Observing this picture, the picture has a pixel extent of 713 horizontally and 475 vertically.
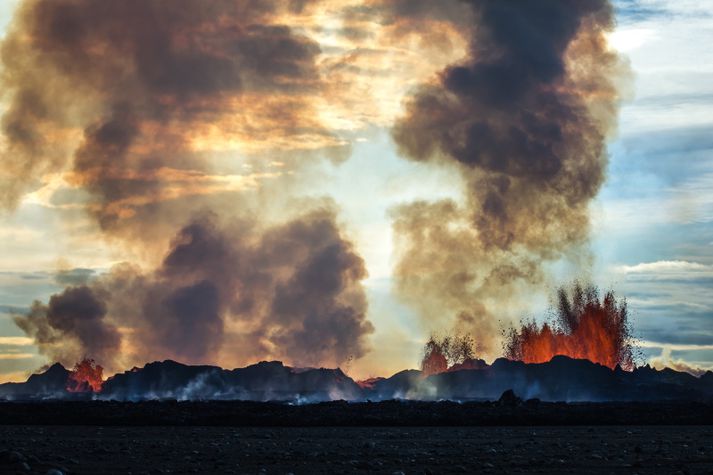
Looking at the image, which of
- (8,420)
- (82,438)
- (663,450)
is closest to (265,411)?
(8,420)

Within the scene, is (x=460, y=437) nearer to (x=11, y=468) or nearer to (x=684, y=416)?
(x=11, y=468)

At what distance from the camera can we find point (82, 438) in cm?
6378

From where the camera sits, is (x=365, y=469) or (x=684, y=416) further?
(x=684, y=416)

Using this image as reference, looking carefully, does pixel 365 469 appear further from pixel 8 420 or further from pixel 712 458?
pixel 8 420

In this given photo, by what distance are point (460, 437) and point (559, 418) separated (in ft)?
104

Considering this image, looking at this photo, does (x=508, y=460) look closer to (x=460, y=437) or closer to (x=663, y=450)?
(x=663, y=450)

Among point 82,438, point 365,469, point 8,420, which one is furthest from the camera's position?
point 8,420

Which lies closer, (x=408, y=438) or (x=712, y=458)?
(x=712, y=458)

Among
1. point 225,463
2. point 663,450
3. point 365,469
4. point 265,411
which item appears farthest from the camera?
point 265,411

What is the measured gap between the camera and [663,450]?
51.2 metres

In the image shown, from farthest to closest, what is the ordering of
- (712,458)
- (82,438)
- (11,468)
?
(82,438) < (712,458) < (11,468)

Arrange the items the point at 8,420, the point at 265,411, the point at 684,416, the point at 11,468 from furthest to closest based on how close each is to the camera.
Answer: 1. the point at 265,411
2. the point at 684,416
3. the point at 8,420
4. the point at 11,468

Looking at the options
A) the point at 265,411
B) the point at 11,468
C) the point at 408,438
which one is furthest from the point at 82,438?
the point at 265,411

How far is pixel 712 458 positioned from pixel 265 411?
67.8m
